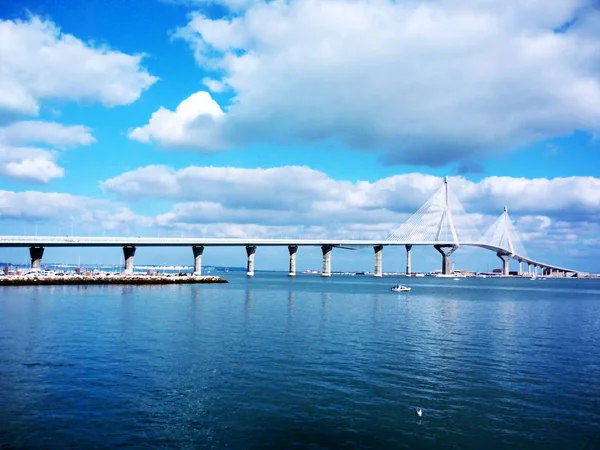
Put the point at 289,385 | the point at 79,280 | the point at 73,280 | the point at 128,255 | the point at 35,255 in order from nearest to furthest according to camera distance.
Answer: the point at 289,385 < the point at 73,280 < the point at 79,280 < the point at 35,255 < the point at 128,255

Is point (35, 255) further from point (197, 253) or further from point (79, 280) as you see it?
point (197, 253)

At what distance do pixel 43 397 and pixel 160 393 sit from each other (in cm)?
486

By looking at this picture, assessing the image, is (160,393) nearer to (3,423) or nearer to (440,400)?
(3,423)

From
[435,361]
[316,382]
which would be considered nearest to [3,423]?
[316,382]

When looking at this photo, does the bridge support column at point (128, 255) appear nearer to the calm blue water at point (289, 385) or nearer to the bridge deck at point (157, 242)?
the bridge deck at point (157, 242)

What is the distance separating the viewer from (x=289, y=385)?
22.6 m

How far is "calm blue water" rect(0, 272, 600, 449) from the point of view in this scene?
16641mm

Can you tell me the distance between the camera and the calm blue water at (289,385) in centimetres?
1664

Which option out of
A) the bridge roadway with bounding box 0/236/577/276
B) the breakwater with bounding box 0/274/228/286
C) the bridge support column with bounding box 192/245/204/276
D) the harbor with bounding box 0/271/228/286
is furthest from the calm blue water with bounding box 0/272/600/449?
the bridge support column with bounding box 192/245/204/276

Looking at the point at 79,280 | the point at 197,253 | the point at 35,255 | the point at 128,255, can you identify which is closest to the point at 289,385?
the point at 79,280

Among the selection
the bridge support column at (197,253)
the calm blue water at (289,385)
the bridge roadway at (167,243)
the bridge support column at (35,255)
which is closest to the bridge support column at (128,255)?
the bridge roadway at (167,243)

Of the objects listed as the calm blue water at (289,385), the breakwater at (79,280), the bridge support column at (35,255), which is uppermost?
the bridge support column at (35,255)

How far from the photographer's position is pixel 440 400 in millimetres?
20891

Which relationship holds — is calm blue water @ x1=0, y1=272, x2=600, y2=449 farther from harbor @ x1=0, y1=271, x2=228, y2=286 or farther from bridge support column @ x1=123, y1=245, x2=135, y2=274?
bridge support column @ x1=123, y1=245, x2=135, y2=274
